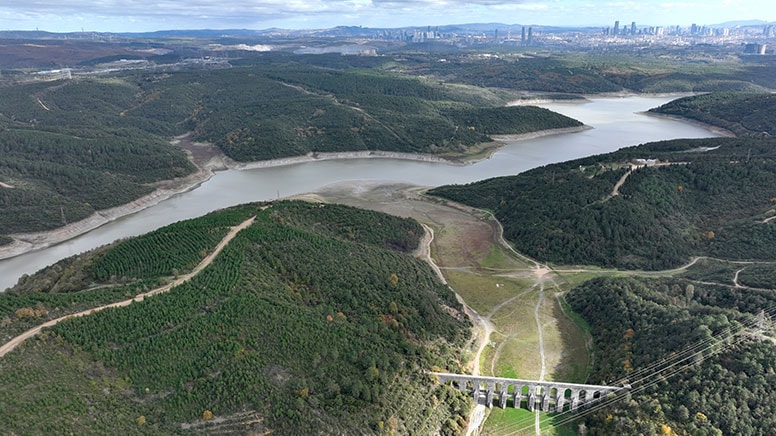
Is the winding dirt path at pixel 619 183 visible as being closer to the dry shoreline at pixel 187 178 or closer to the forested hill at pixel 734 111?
the dry shoreline at pixel 187 178

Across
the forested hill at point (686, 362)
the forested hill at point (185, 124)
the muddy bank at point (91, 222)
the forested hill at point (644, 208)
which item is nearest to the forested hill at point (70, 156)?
the forested hill at point (185, 124)

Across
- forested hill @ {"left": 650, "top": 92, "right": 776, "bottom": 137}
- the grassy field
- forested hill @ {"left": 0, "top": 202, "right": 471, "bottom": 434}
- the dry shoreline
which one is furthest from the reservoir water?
the grassy field

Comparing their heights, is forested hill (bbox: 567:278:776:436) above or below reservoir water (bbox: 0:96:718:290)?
above

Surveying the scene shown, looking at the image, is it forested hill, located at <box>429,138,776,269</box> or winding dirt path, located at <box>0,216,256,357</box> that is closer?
winding dirt path, located at <box>0,216,256,357</box>

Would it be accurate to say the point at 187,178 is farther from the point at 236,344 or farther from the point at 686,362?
the point at 686,362

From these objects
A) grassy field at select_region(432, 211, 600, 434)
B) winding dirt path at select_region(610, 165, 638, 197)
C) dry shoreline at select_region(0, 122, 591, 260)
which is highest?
winding dirt path at select_region(610, 165, 638, 197)

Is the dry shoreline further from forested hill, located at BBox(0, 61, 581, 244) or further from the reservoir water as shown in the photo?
forested hill, located at BBox(0, 61, 581, 244)

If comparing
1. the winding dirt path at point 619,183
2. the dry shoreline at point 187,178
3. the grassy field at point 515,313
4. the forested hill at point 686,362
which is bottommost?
the grassy field at point 515,313
